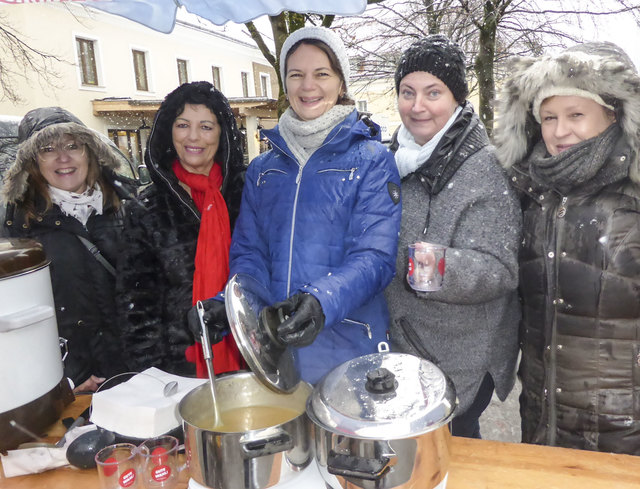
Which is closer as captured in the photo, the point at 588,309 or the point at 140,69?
the point at 588,309

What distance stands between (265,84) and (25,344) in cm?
2866

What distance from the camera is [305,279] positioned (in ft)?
5.94

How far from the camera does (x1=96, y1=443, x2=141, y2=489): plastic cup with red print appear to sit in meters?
1.34

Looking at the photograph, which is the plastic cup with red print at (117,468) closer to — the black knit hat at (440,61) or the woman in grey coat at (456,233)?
the woman in grey coat at (456,233)

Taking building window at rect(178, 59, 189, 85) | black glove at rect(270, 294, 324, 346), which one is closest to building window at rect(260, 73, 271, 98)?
building window at rect(178, 59, 189, 85)

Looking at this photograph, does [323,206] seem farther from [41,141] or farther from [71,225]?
[41,141]

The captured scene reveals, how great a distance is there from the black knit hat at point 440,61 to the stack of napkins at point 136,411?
5.15 ft

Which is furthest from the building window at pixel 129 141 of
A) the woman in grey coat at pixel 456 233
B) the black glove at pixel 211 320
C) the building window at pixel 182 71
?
the black glove at pixel 211 320

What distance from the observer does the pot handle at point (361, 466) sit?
41.2 inches

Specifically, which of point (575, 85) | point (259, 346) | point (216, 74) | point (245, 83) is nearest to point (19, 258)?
point (259, 346)

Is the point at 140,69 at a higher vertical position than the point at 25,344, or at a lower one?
higher

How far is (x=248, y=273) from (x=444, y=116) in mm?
1096

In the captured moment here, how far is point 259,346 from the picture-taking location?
124 centimetres

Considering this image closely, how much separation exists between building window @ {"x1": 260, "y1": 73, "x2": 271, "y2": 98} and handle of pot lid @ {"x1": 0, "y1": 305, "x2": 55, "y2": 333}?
27801mm
